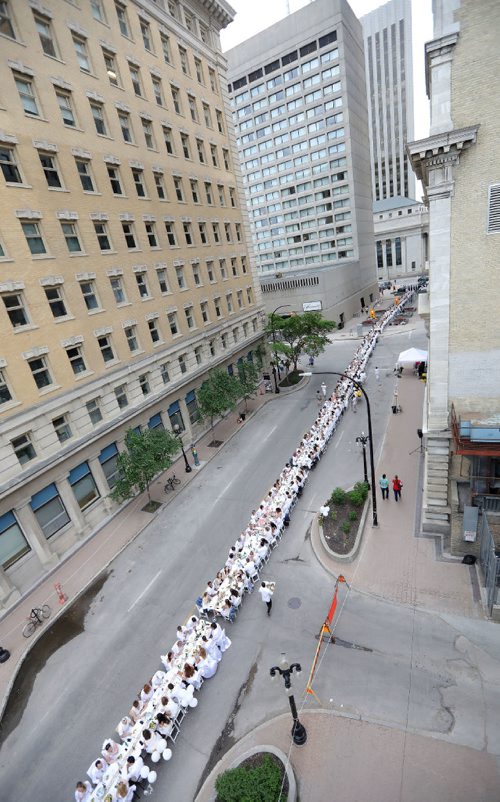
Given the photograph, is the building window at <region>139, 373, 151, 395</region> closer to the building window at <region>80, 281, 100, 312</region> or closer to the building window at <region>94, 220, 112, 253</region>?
the building window at <region>80, 281, 100, 312</region>

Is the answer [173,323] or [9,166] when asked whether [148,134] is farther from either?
[173,323]

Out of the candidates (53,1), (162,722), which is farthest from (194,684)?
(53,1)

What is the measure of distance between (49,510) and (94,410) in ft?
18.2

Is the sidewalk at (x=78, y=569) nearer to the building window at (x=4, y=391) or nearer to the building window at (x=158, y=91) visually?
the building window at (x=4, y=391)

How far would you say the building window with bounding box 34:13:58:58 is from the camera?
704 inches

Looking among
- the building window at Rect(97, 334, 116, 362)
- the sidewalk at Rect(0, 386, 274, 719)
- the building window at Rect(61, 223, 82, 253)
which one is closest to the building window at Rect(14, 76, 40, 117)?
the building window at Rect(61, 223, 82, 253)

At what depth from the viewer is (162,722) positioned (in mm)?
10391

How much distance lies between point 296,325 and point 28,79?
24835 millimetres

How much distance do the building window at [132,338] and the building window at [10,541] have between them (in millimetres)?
11119

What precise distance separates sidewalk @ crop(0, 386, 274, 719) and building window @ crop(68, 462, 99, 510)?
1.67 meters

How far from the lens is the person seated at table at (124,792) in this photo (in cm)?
923

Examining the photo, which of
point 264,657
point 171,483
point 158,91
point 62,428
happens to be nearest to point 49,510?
point 62,428

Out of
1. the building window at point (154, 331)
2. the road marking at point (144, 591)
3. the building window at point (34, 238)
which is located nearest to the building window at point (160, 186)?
the building window at point (154, 331)

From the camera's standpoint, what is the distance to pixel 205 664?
39.1 feet
